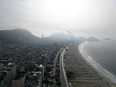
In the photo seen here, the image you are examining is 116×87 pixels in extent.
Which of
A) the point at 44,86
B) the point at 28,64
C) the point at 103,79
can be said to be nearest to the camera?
the point at 44,86

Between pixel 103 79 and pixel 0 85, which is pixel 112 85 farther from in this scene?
pixel 0 85

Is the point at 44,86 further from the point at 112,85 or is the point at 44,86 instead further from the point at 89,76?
the point at 112,85

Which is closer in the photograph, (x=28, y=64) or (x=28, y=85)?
(x=28, y=85)

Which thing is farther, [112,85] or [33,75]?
[112,85]

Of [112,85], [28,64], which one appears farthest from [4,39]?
[112,85]

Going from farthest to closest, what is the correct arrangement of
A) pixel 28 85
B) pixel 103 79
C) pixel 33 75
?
1. pixel 103 79
2. pixel 33 75
3. pixel 28 85

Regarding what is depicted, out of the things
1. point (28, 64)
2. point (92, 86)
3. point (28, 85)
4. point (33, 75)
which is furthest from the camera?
point (28, 64)

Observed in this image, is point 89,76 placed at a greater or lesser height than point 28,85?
lesser

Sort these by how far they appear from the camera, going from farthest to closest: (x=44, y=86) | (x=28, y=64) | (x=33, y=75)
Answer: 1. (x=28, y=64)
2. (x=44, y=86)
3. (x=33, y=75)

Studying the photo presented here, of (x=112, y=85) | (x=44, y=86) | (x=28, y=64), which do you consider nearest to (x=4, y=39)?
(x=28, y=64)
